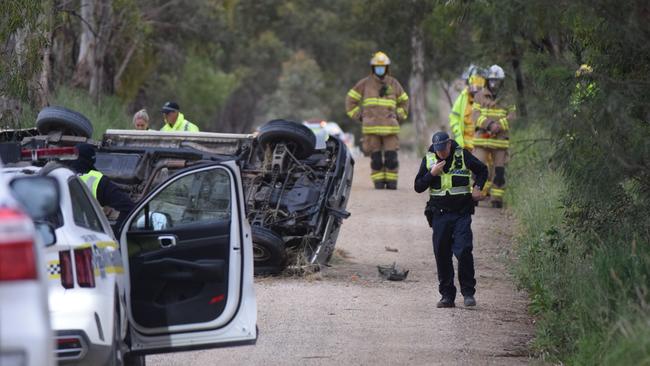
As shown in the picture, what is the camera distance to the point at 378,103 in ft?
68.5

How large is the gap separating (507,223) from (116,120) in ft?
29.3

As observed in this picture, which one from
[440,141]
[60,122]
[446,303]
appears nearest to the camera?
[440,141]

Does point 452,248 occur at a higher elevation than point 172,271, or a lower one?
lower

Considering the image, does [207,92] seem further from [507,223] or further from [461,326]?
[461,326]

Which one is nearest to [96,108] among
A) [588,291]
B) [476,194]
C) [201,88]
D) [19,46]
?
[19,46]

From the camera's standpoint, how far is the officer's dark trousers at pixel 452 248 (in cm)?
1151

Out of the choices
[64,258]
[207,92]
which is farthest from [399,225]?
[207,92]

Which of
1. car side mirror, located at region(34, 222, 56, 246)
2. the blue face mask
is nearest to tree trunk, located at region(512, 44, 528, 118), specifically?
the blue face mask

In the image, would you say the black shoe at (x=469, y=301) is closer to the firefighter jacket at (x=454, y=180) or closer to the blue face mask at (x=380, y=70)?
the firefighter jacket at (x=454, y=180)

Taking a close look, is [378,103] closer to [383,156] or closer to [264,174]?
[383,156]

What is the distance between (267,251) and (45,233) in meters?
6.05

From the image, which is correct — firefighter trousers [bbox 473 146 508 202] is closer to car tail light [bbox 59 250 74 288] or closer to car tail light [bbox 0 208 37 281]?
car tail light [bbox 59 250 74 288]

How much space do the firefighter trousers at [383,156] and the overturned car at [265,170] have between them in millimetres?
7830

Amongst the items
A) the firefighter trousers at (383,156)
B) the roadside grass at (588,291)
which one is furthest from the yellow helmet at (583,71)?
the firefighter trousers at (383,156)
